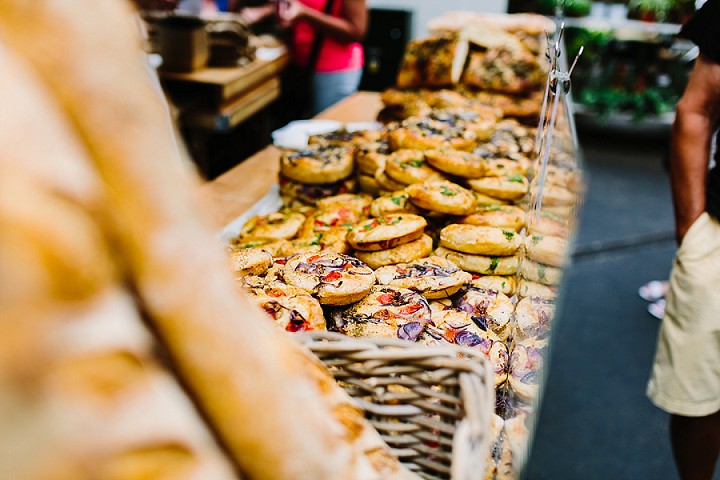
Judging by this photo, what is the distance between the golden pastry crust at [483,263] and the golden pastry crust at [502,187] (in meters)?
0.37

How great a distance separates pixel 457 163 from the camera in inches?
81.5

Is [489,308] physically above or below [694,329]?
above

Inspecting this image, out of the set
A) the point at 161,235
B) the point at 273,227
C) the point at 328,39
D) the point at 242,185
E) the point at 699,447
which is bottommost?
the point at 699,447

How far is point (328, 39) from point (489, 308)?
3.02m

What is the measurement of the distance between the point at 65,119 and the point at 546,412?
9.86 feet

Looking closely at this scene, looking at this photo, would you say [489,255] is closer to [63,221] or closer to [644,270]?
[63,221]

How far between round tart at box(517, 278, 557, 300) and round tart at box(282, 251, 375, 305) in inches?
13.7

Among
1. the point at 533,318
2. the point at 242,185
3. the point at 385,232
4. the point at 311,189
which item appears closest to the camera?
the point at 533,318

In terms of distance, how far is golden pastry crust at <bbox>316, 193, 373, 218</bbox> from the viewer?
205 cm

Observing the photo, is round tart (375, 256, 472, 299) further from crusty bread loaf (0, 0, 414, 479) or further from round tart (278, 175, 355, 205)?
crusty bread loaf (0, 0, 414, 479)

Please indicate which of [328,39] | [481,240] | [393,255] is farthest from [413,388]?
[328,39]

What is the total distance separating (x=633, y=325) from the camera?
3.70 m

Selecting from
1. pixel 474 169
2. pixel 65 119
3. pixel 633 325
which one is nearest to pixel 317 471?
pixel 65 119

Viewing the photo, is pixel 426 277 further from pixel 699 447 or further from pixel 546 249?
pixel 699 447
